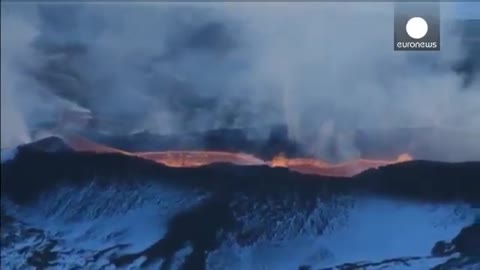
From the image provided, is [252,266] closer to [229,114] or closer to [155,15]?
[229,114]

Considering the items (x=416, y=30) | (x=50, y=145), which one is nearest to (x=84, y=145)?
(x=50, y=145)

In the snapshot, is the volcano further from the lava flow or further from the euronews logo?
the euronews logo

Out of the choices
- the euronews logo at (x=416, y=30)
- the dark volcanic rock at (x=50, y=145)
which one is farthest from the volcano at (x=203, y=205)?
the euronews logo at (x=416, y=30)

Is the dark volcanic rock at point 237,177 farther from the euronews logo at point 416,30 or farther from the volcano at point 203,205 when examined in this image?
the euronews logo at point 416,30

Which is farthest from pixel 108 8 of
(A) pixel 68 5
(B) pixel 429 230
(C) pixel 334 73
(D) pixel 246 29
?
(B) pixel 429 230

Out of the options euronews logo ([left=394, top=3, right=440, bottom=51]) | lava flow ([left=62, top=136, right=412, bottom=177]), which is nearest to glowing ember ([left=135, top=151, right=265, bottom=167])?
lava flow ([left=62, top=136, right=412, bottom=177])

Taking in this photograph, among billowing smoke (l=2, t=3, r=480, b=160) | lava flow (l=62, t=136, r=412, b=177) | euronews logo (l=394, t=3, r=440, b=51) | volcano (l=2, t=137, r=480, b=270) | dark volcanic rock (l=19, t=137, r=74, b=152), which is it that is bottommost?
volcano (l=2, t=137, r=480, b=270)

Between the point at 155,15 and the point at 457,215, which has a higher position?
the point at 155,15
